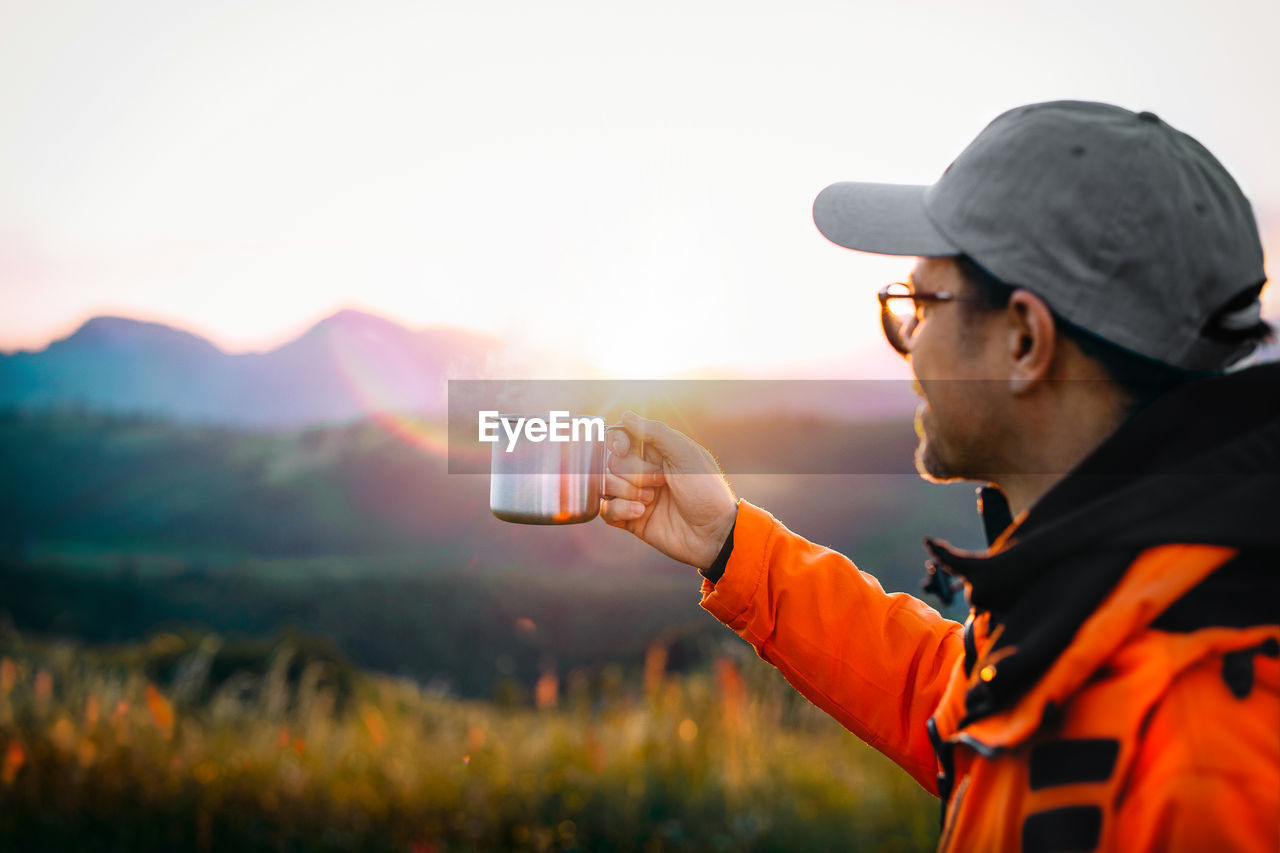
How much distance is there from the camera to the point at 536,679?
8.73 metres

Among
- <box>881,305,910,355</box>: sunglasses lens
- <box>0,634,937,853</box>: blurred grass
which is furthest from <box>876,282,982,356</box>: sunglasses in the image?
<box>0,634,937,853</box>: blurred grass

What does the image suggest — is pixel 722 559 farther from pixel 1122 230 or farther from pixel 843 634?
pixel 1122 230

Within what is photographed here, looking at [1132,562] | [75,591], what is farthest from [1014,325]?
[75,591]

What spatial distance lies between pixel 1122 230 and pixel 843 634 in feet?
3.89

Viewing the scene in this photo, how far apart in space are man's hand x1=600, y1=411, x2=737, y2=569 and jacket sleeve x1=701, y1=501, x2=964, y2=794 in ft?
0.38

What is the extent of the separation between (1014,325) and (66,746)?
521 cm

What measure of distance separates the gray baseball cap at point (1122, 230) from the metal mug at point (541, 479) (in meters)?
1.16

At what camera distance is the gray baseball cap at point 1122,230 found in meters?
1.52

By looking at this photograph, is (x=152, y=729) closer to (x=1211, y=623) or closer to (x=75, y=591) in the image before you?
(x=1211, y=623)

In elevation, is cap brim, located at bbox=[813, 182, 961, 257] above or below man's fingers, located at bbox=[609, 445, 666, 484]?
above

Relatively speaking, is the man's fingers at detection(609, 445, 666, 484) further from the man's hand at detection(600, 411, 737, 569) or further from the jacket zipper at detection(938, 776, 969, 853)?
the jacket zipper at detection(938, 776, 969, 853)

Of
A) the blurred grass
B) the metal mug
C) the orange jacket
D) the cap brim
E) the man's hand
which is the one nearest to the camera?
the orange jacket

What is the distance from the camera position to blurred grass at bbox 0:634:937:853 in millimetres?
3998

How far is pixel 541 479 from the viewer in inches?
88.0
